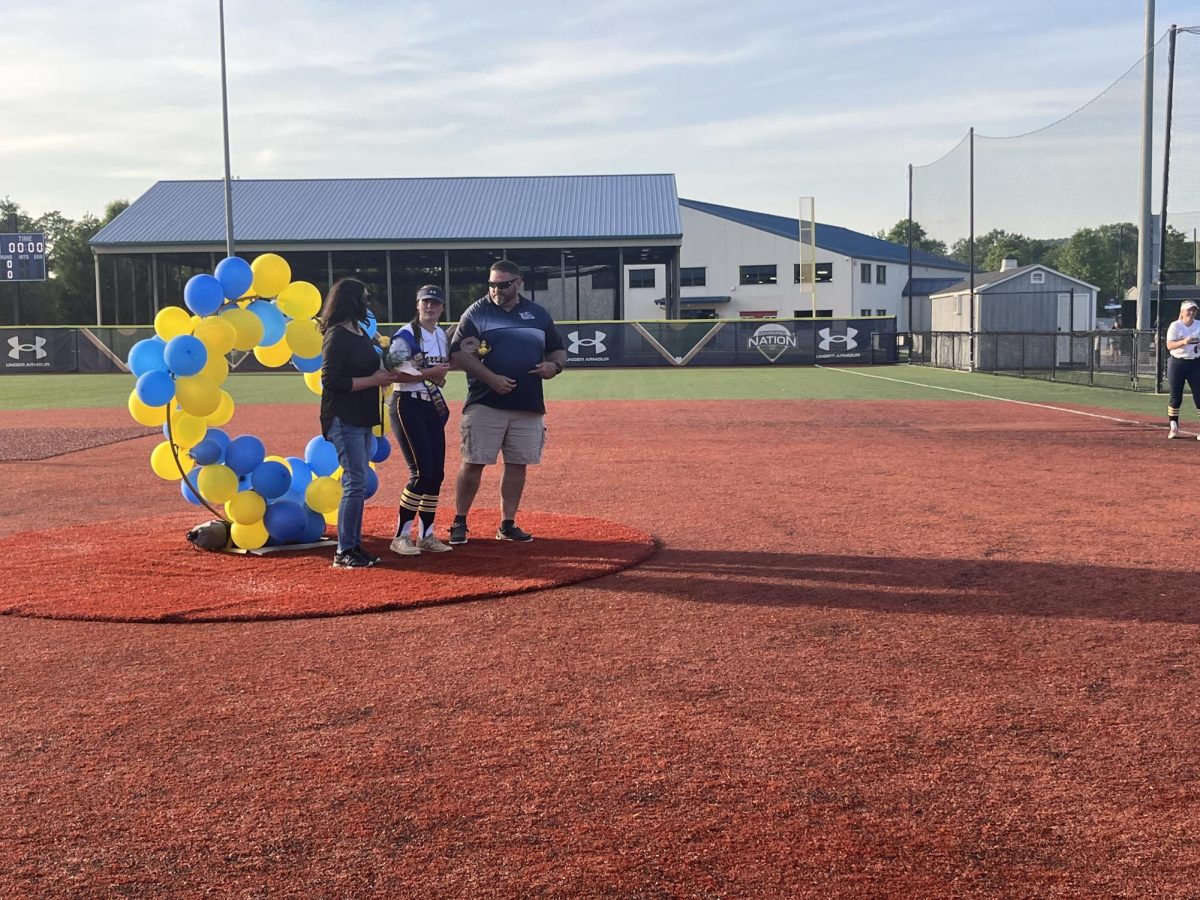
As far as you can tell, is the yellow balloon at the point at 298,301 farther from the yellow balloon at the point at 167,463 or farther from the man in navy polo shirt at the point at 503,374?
the man in navy polo shirt at the point at 503,374

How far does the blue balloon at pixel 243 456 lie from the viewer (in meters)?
7.92

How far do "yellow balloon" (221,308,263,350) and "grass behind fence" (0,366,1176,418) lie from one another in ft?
52.3

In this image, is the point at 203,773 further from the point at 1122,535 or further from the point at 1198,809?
the point at 1122,535

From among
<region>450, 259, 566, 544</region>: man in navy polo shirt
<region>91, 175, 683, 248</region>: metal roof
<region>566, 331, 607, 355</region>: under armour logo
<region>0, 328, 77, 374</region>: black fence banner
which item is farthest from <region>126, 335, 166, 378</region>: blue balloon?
<region>91, 175, 683, 248</region>: metal roof

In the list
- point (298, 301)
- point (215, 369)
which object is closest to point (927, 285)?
point (298, 301)

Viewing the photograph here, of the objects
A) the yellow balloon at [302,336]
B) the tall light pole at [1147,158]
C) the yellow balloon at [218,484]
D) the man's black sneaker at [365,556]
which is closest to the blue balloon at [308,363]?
the yellow balloon at [302,336]

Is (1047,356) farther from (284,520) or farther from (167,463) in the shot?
(167,463)

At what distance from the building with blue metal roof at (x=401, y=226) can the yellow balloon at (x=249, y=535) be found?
128ft

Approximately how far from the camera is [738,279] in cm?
7069

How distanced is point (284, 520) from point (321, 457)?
20.9 inches

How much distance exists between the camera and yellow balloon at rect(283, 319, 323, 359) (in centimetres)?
816

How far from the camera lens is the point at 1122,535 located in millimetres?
8383

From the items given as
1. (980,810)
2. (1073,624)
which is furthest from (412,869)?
(1073,624)

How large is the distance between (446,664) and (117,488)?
749 centimetres
